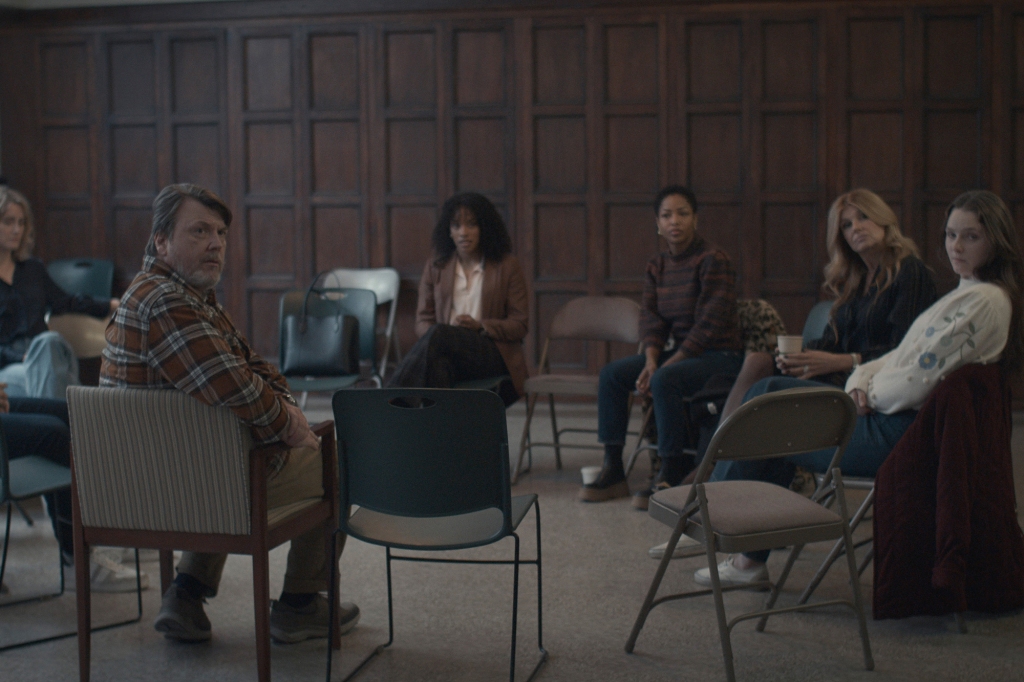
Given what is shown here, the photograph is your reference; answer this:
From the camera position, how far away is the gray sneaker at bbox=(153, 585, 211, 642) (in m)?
2.82

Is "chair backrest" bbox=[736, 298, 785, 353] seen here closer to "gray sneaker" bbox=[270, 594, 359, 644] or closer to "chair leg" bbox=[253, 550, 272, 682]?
"gray sneaker" bbox=[270, 594, 359, 644]

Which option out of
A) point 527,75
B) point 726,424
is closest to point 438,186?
point 527,75

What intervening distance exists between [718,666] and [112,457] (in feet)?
5.35

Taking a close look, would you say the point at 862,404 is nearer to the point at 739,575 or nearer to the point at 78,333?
the point at 739,575

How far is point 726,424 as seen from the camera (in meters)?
2.42

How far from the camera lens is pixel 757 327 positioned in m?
4.57

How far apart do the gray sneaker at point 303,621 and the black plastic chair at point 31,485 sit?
478 mm

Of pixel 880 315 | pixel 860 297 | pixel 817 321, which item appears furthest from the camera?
pixel 817 321

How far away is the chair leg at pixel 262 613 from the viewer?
7.90ft

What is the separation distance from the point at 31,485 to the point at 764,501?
2124 mm

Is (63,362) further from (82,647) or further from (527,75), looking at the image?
(527,75)

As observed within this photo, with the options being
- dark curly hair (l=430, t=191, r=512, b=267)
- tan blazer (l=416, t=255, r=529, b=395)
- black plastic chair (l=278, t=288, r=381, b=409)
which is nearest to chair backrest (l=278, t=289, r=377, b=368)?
black plastic chair (l=278, t=288, r=381, b=409)

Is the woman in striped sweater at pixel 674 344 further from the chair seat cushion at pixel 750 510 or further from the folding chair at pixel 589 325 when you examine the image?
the chair seat cushion at pixel 750 510

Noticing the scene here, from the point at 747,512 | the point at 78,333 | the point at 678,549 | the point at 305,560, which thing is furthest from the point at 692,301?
the point at 78,333
